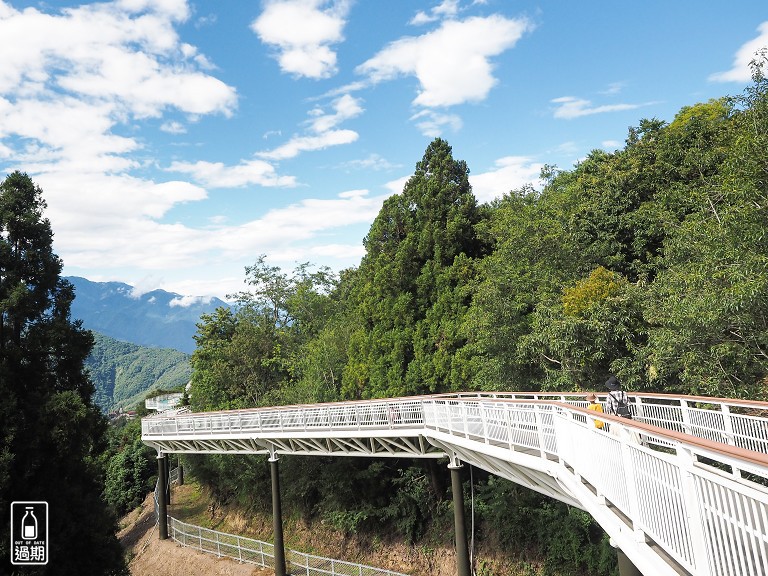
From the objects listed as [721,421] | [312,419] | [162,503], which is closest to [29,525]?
[312,419]

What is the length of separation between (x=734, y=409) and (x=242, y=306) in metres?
37.9

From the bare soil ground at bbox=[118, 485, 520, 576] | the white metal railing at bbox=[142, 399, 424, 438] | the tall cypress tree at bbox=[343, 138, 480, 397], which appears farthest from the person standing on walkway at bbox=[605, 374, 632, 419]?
the bare soil ground at bbox=[118, 485, 520, 576]

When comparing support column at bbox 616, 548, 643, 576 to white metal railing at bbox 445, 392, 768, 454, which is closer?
support column at bbox 616, 548, 643, 576

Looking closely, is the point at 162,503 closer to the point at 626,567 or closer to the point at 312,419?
the point at 312,419

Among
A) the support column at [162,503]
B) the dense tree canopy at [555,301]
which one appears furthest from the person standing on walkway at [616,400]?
the support column at [162,503]

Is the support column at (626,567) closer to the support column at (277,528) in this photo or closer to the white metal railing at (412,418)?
the white metal railing at (412,418)

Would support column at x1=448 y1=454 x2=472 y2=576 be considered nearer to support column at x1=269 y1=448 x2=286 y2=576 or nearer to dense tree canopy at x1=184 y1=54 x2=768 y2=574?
dense tree canopy at x1=184 y1=54 x2=768 y2=574

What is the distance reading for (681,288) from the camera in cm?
1326

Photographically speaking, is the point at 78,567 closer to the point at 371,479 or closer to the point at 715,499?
the point at 371,479

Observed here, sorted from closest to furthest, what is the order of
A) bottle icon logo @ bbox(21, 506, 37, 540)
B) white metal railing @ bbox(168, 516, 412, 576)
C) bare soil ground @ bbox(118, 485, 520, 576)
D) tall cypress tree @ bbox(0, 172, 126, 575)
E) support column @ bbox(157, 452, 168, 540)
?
bottle icon logo @ bbox(21, 506, 37, 540) → tall cypress tree @ bbox(0, 172, 126, 575) → white metal railing @ bbox(168, 516, 412, 576) → bare soil ground @ bbox(118, 485, 520, 576) → support column @ bbox(157, 452, 168, 540)

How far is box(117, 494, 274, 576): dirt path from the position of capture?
2147cm

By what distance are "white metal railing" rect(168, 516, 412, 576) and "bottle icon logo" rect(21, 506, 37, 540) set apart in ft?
31.4

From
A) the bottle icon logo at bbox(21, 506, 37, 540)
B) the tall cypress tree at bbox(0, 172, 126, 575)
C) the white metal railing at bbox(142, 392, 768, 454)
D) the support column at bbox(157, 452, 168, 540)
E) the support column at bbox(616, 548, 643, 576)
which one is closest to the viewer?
the support column at bbox(616, 548, 643, 576)

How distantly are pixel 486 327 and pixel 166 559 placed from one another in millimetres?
19523
